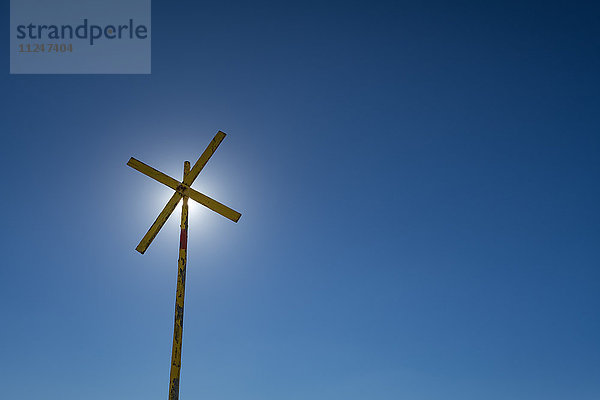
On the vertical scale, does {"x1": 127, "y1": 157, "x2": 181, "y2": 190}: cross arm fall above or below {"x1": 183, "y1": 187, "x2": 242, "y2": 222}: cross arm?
above

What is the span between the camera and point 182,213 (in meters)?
12.0

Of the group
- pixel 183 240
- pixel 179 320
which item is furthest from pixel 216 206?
pixel 179 320

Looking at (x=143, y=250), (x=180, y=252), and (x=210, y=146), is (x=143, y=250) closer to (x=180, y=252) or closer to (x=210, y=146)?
(x=180, y=252)

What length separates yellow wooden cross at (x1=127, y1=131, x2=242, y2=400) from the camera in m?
10.6

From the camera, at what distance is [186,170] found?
12523 mm

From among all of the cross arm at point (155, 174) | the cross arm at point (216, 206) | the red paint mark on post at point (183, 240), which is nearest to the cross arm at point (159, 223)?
the cross arm at point (155, 174)

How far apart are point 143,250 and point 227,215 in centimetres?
219

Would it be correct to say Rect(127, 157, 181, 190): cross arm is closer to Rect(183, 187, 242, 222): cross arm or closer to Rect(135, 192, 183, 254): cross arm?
Rect(135, 192, 183, 254): cross arm

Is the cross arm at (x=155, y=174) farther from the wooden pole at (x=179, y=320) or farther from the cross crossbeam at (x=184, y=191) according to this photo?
the wooden pole at (x=179, y=320)

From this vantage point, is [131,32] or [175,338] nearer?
[175,338]

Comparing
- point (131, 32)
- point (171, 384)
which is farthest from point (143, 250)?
point (131, 32)

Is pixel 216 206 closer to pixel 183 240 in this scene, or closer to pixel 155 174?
pixel 183 240

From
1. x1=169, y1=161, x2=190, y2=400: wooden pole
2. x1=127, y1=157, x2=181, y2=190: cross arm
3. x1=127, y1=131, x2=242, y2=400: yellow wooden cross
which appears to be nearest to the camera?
x1=169, y1=161, x2=190, y2=400: wooden pole

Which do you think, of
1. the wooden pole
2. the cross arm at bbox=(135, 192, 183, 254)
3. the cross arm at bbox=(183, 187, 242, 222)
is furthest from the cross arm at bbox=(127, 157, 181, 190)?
the wooden pole
